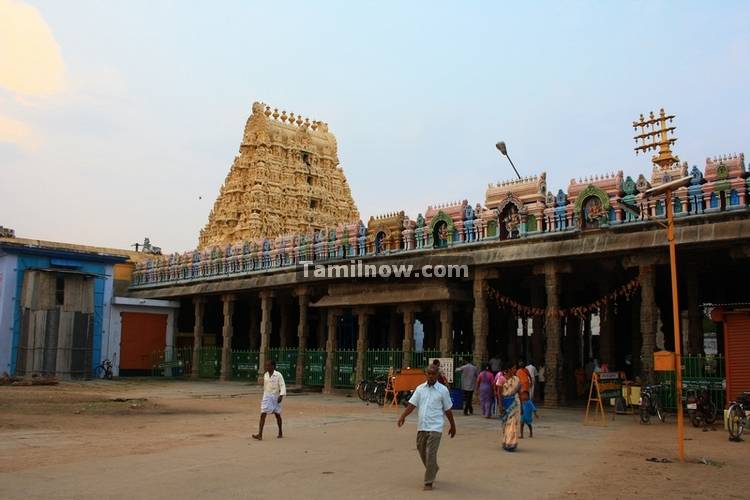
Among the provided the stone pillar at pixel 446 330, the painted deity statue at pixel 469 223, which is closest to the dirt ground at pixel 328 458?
the stone pillar at pixel 446 330

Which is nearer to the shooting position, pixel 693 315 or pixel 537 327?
pixel 693 315

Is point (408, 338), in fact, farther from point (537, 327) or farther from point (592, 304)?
point (592, 304)

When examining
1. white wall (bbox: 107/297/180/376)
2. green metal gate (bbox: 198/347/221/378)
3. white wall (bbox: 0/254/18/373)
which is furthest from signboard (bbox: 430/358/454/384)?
white wall (bbox: 0/254/18/373)

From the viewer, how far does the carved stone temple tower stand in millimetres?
44656

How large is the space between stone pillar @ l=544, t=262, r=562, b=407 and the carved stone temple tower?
27.2 m

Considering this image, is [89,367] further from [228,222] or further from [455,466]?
[455,466]

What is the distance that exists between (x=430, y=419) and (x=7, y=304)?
25.9m

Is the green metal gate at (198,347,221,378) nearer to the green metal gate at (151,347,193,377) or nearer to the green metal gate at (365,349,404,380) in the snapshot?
the green metal gate at (151,347,193,377)

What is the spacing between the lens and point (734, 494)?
307 inches

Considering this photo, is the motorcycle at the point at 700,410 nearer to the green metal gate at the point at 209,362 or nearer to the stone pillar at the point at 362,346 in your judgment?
the stone pillar at the point at 362,346

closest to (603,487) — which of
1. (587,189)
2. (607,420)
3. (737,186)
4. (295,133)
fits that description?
(607,420)

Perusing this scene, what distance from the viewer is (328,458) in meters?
9.91

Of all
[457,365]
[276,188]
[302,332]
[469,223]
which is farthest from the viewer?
[276,188]

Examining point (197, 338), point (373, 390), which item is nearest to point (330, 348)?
point (373, 390)
